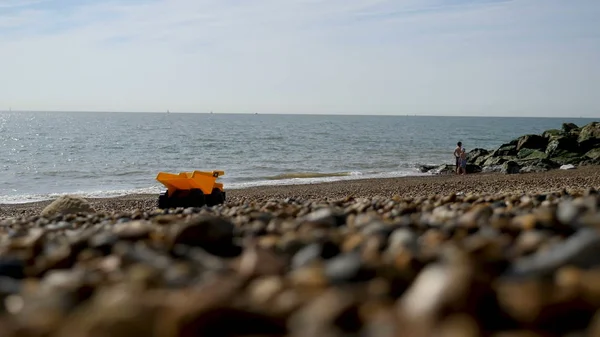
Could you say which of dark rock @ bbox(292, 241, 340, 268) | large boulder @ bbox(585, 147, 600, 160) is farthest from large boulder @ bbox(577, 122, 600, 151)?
dark rock @ bbox(292, 241, 340, 268)

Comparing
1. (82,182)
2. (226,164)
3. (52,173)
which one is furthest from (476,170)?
(52,173)

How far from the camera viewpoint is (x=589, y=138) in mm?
28578

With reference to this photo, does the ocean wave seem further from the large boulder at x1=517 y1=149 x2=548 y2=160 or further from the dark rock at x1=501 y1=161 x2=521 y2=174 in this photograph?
the large boulder at x1=517 y1=149 x2=548 y2=160

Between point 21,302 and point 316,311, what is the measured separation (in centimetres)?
143

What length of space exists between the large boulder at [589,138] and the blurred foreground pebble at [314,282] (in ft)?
89.3

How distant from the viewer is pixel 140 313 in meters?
1.85

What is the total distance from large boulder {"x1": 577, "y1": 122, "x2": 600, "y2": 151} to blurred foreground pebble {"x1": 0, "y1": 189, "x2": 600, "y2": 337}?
27.2m

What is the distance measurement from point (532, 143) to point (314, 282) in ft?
99.0

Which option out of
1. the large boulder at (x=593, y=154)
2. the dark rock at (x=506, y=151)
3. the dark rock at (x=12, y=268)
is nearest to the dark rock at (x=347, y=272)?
the dark rock at (x=12, y=268)

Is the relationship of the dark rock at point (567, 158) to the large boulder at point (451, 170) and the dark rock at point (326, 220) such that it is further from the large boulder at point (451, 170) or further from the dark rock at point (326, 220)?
the dark rock at point (326, 220)

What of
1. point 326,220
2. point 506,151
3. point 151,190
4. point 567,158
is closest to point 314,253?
point 326,220

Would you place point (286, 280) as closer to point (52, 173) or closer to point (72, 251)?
point (72, 251)

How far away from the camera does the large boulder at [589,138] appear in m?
28.3

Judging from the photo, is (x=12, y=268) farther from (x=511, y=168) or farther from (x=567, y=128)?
(x=567, y=128)
